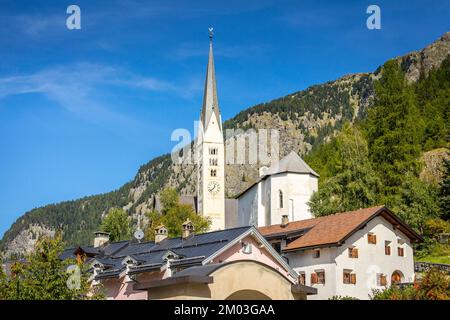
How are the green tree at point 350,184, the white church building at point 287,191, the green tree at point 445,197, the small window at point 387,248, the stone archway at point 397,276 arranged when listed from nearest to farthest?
1. the stone archway at point 397,276
2. the small window at point 387,248
3. the green tree at point 445,197
4. the green tree at point 350,184
5. the white church building at point 287,191

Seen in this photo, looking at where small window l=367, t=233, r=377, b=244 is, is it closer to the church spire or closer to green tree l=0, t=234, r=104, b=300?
green tree l=0, t=234, r=104, b=300

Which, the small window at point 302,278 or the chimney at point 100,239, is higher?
the chimney at point 100,239

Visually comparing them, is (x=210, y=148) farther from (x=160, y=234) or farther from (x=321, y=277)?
(x=321, y=277)

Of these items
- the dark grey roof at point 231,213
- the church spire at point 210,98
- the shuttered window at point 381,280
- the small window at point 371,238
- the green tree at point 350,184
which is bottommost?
the shuttered window at point 381,280

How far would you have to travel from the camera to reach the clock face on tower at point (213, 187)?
130 meters

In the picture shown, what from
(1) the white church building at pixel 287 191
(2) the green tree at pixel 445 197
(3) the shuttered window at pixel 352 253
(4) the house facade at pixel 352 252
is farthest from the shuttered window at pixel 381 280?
(1) the white church building at pixel 287 191

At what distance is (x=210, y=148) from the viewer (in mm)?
132750

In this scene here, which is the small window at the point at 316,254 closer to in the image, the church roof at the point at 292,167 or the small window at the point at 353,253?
the small window at the point at 353,253

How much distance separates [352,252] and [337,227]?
2.15 meters

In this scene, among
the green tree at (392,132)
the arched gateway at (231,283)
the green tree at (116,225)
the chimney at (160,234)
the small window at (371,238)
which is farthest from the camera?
the green tree at (116,225)

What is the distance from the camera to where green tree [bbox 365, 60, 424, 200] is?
7088 centimetres

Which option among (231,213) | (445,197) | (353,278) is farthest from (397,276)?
(231,213)
